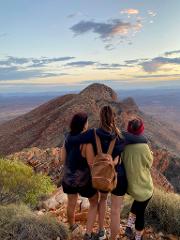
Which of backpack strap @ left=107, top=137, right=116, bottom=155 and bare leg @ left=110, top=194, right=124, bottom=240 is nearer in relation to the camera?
backpack strap @ left=107, top=137, right=116, bottom=155

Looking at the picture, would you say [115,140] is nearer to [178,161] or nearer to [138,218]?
[138,218]

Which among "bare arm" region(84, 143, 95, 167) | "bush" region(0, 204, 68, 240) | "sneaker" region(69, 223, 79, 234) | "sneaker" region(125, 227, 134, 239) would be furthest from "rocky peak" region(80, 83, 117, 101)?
"bare arm" region(84, 143, 95, 167)

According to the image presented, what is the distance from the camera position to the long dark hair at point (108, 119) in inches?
273

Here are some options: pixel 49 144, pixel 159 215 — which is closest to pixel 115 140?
pixel 159 215

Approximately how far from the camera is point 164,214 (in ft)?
27.8

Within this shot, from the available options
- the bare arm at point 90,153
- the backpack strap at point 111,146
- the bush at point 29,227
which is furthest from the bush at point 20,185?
the backpack strap at point 111,146

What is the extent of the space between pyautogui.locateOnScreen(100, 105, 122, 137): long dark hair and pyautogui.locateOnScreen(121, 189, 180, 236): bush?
7.83ft

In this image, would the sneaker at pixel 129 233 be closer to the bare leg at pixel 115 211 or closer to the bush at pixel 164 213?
the bare leg at pixel 115 211

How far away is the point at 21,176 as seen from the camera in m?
10.5

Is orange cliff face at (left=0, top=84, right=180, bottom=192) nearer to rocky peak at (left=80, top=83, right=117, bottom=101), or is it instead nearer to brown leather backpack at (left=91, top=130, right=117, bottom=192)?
rocky peak at (left=80, top=83, right=117, bottom=101)

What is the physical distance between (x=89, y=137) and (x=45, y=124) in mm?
23023

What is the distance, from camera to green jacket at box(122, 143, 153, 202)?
284 inches

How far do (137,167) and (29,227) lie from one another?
204 centimetres

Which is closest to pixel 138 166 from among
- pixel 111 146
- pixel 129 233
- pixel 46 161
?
pixel 111 146
